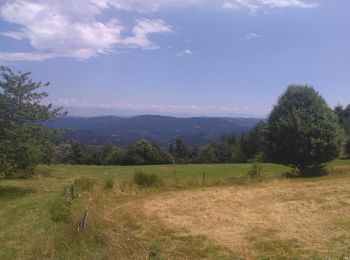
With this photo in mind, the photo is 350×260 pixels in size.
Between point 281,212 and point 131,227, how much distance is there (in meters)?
6.45

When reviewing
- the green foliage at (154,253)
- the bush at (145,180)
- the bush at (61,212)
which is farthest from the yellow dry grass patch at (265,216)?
the bush at (61,212)

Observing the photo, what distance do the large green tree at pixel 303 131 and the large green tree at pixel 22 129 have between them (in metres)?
17.0

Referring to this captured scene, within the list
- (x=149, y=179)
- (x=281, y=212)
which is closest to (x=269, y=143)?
(x=149, y=179)

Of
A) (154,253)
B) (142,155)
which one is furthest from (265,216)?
(142,155)

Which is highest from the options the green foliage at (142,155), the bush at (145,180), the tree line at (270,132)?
the tree line at (270,132)

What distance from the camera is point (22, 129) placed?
86.3ft

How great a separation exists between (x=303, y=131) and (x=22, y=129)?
20.0 metres

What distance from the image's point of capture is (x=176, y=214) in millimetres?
17641

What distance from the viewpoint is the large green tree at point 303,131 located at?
31391mm

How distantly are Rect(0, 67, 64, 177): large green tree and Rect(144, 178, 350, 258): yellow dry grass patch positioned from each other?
366 inches

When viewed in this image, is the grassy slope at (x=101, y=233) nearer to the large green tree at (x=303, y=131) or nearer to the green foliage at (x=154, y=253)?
the green foliage at (x=154, y=253)

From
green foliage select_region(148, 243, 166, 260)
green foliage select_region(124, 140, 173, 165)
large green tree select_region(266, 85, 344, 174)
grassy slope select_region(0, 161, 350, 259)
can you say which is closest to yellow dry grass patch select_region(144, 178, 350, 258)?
grassy slope select_region(0, 161, 350, 259)

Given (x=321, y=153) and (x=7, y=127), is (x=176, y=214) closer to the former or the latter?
(x=7, y=127)

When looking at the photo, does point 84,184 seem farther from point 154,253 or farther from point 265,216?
point 154,253
